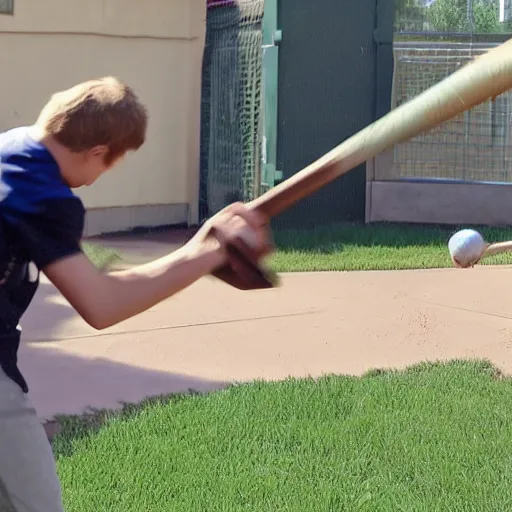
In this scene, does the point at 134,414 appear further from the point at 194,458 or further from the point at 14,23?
the point at 14,23

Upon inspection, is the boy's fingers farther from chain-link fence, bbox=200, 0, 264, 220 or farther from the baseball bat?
chain-link fence, bbox=200, 0, 264, 220

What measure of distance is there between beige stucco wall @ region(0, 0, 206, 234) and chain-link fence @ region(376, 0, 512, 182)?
83.1 inches

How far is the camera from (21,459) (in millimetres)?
2492

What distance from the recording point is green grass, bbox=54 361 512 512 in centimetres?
395

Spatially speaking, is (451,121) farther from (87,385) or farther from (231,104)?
(87,385)

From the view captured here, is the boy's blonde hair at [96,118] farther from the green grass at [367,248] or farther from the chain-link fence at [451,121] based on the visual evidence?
the chain-link fence at [451,121]

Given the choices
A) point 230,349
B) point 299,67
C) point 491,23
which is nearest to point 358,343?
point 230,349

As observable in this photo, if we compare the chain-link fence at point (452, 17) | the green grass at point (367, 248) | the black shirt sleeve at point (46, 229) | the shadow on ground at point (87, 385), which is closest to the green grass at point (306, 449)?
the shadow on ground at point (87, 385)

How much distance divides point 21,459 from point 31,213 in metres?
0.61

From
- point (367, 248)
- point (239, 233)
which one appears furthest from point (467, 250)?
point (367, 248)

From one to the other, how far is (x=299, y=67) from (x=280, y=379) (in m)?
5.30

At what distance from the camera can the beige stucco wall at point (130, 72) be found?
384 inches

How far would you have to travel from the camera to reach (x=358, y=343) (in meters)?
6.21

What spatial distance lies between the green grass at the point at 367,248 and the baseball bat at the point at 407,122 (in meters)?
5.60
